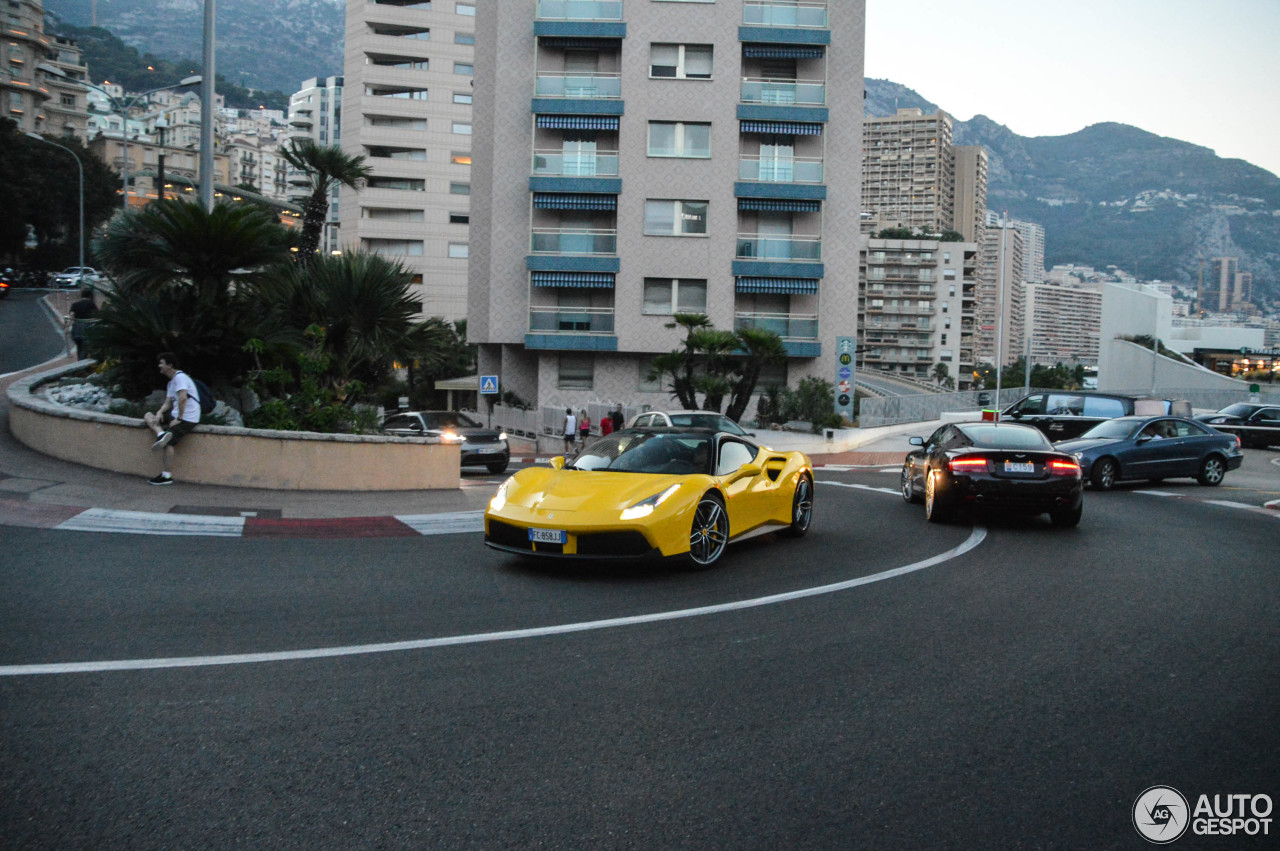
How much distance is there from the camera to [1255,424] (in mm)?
36531

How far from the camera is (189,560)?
28.6 feet

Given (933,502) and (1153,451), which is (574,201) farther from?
(933,502)

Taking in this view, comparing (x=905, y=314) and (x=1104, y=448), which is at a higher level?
(x=905, y=314)

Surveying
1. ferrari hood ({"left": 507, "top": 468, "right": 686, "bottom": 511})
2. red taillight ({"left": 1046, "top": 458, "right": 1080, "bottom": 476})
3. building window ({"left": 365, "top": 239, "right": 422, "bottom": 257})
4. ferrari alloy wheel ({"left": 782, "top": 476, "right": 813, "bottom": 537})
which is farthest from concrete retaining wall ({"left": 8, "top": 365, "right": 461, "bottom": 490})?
building window ({"left": 365, "top": 239, "right": 422, "bottom": 257})

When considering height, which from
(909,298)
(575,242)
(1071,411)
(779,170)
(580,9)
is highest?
(580,9)

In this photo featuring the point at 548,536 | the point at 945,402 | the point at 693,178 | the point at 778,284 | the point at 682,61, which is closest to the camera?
the point at 548,536

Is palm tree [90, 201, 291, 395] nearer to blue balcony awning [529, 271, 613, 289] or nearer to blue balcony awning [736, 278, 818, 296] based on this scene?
blue balcony awning [529, 271, 613, 289]

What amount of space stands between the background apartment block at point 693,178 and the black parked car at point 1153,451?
76.1ft

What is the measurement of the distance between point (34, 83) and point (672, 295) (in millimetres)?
104967

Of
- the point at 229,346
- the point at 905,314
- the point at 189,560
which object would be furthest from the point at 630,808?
the point at 905,314

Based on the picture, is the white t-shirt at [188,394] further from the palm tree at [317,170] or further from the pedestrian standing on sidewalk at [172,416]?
the palm tree at [317,170]

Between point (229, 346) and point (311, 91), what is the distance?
184 metres

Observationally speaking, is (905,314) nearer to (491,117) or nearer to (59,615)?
(491,117)

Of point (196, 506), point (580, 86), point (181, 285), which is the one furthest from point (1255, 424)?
point (196, 506)
